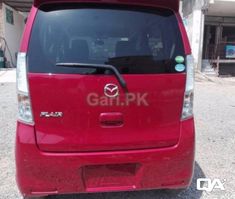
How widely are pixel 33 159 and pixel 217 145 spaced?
307cm

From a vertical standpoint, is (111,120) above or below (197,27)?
below

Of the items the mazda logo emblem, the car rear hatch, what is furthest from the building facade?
the mazda logo emblem

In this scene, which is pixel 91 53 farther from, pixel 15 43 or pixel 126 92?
pixel 15 43

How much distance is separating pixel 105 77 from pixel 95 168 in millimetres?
728


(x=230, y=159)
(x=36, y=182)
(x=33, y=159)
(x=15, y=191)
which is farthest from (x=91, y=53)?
(x=230, y=159)

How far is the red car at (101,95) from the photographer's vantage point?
224 cm

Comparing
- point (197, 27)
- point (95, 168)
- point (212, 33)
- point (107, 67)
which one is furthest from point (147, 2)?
point (212, 33)

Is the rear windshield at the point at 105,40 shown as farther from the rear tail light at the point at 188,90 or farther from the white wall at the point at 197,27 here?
the white wall at the point at 197,27

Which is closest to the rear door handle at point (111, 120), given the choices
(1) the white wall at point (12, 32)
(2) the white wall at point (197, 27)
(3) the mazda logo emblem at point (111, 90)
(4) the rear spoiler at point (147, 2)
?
(3) the mazda logo emblem at point (111, 90)

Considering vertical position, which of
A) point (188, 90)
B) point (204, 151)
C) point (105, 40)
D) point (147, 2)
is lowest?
point (204, 151)

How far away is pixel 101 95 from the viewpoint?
7.41ft

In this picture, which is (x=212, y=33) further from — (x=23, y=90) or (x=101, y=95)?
(x=23, y=90)

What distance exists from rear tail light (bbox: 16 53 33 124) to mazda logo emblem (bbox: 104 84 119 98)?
587 millimetres

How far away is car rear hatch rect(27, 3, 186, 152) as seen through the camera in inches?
87.9
